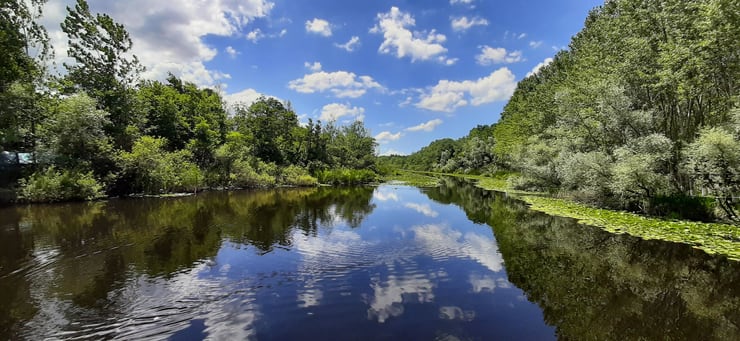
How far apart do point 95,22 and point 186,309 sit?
120ft

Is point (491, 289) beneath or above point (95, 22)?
beneath

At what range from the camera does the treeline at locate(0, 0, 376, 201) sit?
2414 cm

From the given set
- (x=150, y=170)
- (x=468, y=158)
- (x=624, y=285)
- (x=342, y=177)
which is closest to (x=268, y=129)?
(x=342, y=177)

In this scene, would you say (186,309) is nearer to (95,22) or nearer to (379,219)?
(379,219)

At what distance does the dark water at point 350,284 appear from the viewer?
21.0 feet

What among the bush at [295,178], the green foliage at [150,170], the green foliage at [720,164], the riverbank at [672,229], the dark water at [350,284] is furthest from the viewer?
the bush at [295,178]

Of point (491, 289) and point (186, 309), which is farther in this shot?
point (491, 289)

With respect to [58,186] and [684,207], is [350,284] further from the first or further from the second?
[58,186]

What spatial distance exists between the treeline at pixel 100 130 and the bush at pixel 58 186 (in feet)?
0.19

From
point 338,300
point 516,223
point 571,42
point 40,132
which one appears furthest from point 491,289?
point 571,42

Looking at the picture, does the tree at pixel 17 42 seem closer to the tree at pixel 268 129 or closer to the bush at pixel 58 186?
the bush at pixel 58 186

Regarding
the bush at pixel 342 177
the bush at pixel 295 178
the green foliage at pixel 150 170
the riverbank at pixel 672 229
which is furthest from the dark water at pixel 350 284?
the bush at pixel 342 177

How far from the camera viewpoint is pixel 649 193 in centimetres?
1936

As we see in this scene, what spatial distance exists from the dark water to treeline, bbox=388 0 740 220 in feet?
21.7
